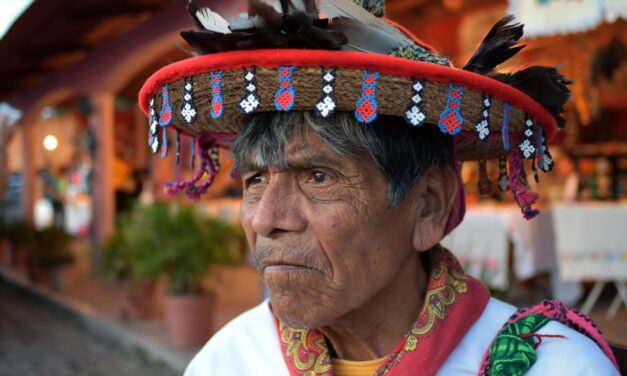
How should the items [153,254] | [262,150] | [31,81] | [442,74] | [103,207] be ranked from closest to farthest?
[442,74] < [262,150] < [153,254] < [103,207] < [31,81]

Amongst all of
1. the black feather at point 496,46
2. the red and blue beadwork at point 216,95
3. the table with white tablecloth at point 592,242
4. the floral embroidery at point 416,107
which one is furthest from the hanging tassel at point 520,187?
the table with white tablecloth at point 592,242

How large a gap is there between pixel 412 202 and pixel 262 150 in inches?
15.0

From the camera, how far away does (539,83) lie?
4.48 feet

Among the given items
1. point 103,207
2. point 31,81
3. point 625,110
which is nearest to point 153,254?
point 103,207

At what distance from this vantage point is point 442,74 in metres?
1.20

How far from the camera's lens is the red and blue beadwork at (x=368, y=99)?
1.18m

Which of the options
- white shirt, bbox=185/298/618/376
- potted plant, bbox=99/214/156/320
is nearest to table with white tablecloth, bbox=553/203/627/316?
potted plant, bbox=99/214/156/320

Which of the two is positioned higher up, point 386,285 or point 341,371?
point 386,285

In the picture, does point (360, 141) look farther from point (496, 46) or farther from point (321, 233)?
point (496, 46)

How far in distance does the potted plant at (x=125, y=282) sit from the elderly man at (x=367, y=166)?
16.7ft

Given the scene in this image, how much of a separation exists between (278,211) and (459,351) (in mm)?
554

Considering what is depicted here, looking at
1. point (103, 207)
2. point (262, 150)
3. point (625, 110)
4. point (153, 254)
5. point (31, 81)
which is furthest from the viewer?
point (625, 110)

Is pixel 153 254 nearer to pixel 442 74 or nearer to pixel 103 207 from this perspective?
pixel 103 207

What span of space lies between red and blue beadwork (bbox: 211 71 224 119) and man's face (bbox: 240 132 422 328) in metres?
0.17
